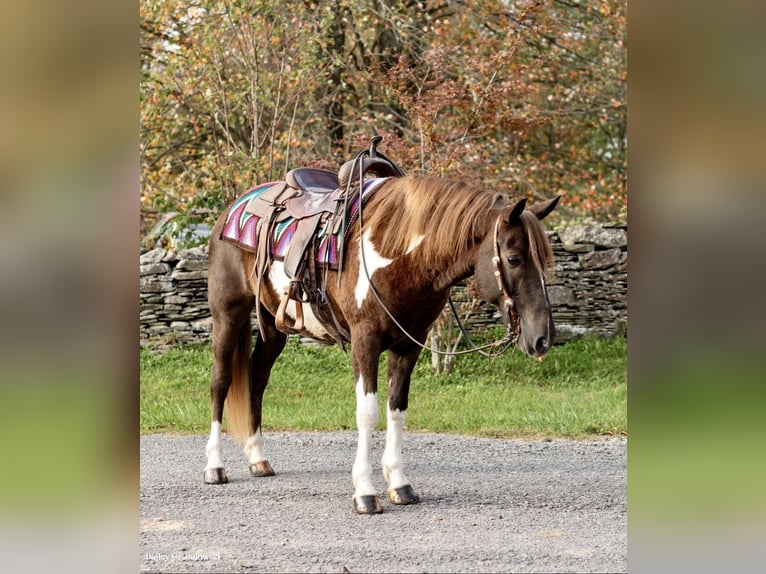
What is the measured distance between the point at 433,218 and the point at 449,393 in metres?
4.13

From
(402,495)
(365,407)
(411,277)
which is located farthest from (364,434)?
(411,277)

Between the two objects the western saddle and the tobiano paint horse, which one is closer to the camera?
the tobiano paint horse

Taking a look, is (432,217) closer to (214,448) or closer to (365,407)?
(365,407)

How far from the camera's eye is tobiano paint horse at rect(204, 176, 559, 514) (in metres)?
4.00

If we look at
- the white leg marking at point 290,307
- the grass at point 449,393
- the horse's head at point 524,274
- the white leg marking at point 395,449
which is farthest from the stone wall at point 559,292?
the horse's head at point 524,274

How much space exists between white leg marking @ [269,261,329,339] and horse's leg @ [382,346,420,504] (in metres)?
0.47

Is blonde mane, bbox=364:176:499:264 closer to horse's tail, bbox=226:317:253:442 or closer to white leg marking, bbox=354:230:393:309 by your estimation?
white leg marking, bbox=354:230:393:309

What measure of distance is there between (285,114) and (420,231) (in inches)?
249

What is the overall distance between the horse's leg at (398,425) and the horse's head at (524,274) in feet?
2.68

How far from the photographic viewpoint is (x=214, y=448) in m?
5.23

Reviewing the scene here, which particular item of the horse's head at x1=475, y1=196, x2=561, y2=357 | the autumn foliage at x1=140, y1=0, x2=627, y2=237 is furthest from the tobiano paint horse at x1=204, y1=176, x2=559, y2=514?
the autumn foliage at x1=140, y1=0, x2=627, y2=237
